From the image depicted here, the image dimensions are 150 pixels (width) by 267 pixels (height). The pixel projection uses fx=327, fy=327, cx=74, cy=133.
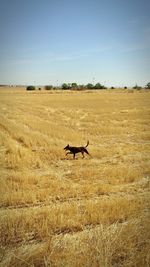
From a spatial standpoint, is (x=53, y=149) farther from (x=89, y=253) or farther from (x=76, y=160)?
(x=89, y=253)

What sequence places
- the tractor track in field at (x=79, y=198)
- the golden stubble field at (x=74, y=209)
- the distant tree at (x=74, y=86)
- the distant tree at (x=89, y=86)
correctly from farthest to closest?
1. the distant tree at (x=89, y=86)
2. the distant tree at (x=74, y=86)
3. the tractor track in field at (x=79, y=198)
4. the golden stubble field at (x=74, y=209)

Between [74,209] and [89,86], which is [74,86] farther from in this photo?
[74,209]

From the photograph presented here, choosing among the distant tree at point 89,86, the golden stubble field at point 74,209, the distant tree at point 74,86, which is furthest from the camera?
the distant tree at point 89,86

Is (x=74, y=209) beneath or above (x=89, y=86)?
beneath

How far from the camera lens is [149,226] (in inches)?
267

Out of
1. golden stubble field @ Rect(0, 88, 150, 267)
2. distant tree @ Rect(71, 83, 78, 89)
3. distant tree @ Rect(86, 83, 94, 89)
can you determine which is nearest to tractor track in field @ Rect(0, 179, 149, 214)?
golden stubble field @ Rect(0, 88, 150, 267)

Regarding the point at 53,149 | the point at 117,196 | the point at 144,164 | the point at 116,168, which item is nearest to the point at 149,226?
the point at 117,196

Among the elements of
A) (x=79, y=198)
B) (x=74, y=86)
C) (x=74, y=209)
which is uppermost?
(x=74, y=86)

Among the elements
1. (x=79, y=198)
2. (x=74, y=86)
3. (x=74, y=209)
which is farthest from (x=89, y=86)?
(x=74, y=209)

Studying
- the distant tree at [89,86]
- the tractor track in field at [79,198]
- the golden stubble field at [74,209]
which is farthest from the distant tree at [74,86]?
the tractor track in field at [79,198]

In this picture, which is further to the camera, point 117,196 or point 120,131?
point 120,131

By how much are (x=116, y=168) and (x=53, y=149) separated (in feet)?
14.5

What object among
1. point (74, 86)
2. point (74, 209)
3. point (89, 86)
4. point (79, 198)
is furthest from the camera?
point (89, 86)

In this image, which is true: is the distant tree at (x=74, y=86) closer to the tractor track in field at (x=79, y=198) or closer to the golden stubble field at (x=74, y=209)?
the golden stubble field at (x=74, y=209)
